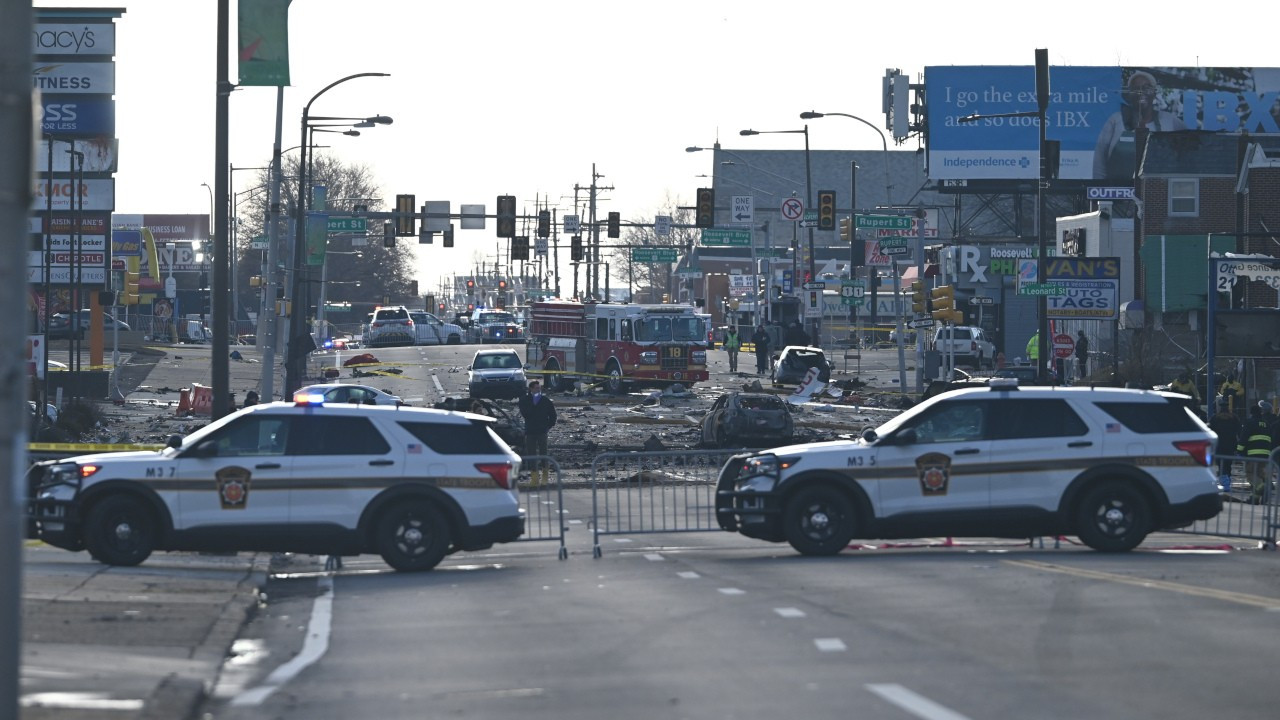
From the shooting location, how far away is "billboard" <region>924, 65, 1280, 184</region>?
7506cm

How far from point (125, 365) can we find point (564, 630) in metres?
56.2

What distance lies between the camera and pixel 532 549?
19.2m

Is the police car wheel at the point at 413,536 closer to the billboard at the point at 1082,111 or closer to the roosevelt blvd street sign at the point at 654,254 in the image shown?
the billboard at the point at 1082,111

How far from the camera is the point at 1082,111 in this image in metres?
77.4

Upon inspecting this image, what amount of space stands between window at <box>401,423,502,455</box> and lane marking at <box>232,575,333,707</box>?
2.05 metres

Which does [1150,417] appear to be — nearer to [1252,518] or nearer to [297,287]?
[1252,518]

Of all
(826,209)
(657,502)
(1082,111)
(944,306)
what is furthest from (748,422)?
(1082,111)

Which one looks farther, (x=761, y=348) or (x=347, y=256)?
(x=347, y=256)

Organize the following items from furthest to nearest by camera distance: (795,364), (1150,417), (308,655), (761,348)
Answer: (761,348) → (795,364) → (1150,417) → (308,655)

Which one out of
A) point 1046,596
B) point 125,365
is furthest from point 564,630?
point 125,365

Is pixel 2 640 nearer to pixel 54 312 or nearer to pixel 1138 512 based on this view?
pixel 1138 512

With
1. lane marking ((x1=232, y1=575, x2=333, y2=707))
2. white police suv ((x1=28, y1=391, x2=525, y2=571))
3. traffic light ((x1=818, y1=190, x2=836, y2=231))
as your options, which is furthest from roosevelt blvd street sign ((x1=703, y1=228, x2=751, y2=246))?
lane marking ((x1=232, y1=575, x2=333, y2=707))

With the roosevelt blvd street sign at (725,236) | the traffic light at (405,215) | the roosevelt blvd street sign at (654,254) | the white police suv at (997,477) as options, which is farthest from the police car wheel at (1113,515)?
the roosevelt blvd street sign at (654,254)

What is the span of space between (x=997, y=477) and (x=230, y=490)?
25.9ft
